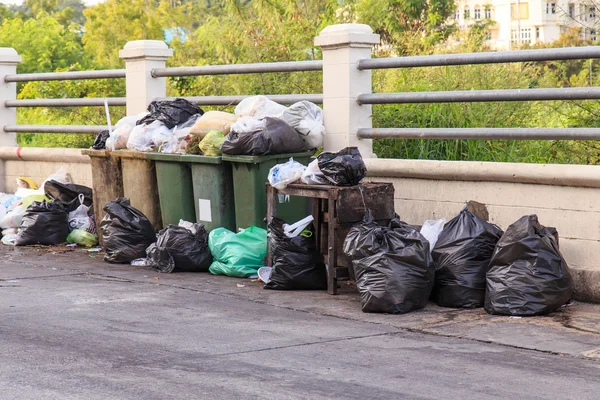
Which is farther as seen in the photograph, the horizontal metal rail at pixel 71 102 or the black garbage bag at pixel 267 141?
the horizontal metal rail at pixel 71 102

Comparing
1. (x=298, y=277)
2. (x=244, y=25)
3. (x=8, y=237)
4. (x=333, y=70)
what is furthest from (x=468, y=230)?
(x=244, y=25)

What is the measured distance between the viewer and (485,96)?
7848 millimetres

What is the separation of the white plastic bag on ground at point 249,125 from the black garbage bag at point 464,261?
6.85 feet

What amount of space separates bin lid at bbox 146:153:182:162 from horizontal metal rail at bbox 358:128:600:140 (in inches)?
65.8

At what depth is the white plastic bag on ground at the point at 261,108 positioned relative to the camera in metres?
8.92

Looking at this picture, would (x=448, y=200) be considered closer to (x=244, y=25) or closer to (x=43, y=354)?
(x=43, y=354)

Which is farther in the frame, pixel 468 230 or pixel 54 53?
pixel 54 53

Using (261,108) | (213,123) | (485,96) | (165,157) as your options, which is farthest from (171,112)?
(485,96)

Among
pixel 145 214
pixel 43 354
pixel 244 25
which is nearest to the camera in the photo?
pixel 43 354

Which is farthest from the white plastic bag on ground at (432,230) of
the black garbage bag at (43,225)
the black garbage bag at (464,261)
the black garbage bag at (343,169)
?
the black garbage bag at (43,225)

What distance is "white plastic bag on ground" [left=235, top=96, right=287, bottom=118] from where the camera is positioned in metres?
8.92

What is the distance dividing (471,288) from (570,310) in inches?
27.0

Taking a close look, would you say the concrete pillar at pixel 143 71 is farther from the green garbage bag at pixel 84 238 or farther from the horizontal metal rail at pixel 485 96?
the horizontal metal rail at pixel 485 96

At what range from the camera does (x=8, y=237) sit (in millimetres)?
10445
